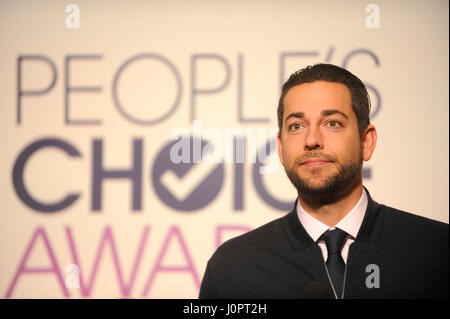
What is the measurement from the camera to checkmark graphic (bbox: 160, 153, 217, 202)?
7.82ft

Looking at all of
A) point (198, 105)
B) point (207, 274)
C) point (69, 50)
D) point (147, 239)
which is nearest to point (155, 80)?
point (198, 105)

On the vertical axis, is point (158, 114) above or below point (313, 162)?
above

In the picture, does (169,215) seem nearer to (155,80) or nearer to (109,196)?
(109,196)

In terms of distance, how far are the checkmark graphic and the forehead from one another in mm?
753

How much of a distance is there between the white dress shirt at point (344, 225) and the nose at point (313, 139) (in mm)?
243

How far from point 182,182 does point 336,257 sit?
983 millimetres

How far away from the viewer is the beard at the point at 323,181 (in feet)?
5.43

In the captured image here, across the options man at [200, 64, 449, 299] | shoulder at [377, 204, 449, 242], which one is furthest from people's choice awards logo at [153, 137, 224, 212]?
shoulder at [377, 204, 449, 242]

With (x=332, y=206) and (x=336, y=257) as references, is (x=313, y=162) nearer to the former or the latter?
(x=332, y=206)

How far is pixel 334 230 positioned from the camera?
1.66m

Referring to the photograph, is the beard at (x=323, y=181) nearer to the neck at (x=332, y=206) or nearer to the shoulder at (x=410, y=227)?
the neck at (x=332, y=206)

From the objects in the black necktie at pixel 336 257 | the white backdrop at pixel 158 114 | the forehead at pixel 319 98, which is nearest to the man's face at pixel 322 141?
the forehead at pixel 319 98

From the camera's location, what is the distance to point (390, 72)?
2338 mm

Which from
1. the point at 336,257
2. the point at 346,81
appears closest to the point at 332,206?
the point at 336,257
